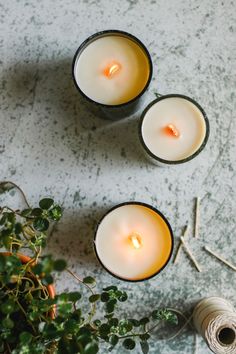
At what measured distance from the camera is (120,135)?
106 cm

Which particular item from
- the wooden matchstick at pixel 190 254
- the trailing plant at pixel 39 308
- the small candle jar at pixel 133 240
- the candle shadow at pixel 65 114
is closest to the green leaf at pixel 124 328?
the trailing plant at pixel 39 308

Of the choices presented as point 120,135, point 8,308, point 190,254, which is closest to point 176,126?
point 120,135

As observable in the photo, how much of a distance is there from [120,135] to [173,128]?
116 mm

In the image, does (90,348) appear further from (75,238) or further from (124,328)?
(75,238)

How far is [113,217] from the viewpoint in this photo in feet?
3.21

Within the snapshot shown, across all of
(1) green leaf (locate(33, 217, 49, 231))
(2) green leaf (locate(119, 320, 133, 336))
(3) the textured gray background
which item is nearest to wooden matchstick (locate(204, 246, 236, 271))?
(3) the textured gray background

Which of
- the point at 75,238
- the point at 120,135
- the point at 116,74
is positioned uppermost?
the point at 116,74

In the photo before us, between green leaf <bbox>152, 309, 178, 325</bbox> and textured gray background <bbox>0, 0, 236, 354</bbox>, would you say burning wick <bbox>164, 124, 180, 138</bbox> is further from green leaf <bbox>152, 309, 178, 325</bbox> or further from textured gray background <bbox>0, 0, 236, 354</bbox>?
green leaf <bbox>152, 309, 178, 325</bbox>

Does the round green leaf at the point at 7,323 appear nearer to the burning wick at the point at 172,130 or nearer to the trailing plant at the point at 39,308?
the trailing plant at the point at 39,308

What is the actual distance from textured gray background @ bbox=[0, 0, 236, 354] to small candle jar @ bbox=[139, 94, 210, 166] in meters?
0.07

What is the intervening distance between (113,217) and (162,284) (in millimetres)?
165

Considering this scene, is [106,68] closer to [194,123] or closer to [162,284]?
[194,123]

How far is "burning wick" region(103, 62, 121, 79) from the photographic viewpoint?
0.99 metres

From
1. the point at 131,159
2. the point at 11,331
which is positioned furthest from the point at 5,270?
the point at 131,159
